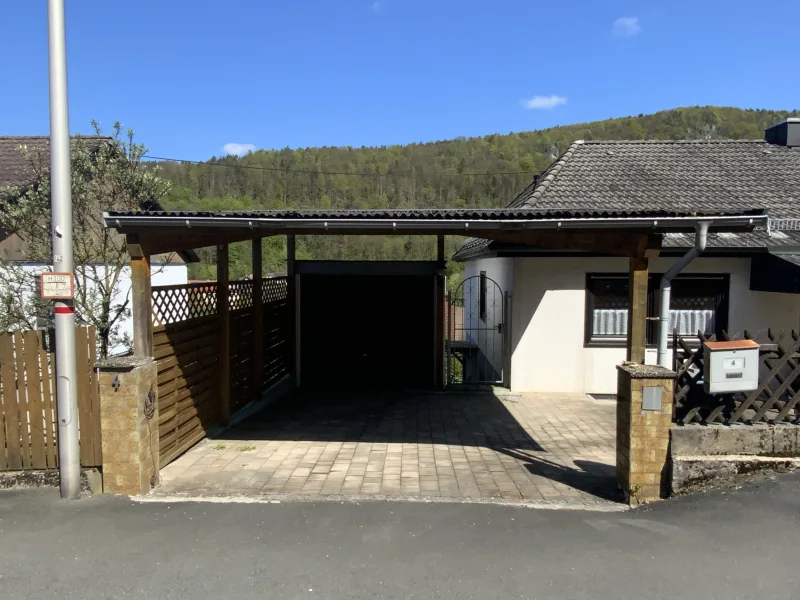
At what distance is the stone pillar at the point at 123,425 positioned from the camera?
475cm

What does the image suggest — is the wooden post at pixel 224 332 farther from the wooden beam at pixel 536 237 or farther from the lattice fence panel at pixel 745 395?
the lattice fence panel at pixel 745 395

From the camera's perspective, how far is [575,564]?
373 centimetres

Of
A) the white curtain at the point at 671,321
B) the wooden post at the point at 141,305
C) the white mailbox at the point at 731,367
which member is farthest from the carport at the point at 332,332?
the white curtain at the point at 671,321

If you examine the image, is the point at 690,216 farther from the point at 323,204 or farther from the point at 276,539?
the point at 323,204

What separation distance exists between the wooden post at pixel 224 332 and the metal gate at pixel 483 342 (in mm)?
4326

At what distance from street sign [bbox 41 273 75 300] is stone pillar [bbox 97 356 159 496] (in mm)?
652

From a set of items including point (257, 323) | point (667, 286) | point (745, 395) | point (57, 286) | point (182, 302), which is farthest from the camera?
point (257, 323)

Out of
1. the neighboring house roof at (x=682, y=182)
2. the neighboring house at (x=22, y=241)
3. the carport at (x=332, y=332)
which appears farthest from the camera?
the neighboring house roof at (x=682, y=182)

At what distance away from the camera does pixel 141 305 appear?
5.14 metres

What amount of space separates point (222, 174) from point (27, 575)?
1486 inches

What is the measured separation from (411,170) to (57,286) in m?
40.2

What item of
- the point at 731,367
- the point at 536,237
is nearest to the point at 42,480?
the point at 536,237

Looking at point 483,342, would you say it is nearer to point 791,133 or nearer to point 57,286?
point 791,133

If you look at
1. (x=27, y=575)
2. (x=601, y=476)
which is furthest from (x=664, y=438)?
(x=27, y=575)
